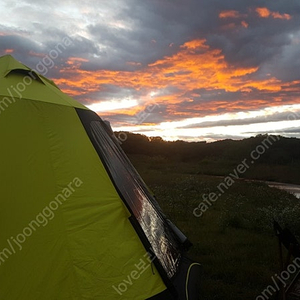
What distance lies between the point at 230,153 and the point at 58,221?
53784 mm

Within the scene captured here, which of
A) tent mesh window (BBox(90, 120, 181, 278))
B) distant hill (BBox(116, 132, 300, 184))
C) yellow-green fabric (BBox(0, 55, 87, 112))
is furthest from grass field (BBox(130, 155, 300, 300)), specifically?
distant hill (BBox(116, 132, 300, 184))

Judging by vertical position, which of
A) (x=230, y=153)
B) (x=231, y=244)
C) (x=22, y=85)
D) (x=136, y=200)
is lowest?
(x=231, y=244)

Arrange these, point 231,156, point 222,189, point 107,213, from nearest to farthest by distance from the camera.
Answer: point 107,213 → point 222,189 → point 231,156

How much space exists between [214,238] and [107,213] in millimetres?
5325

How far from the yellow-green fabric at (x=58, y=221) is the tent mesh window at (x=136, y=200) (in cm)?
29

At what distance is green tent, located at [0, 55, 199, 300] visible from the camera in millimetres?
3768

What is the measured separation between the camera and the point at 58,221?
3961 mm

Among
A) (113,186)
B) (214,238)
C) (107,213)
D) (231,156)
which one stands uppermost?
(231,156)

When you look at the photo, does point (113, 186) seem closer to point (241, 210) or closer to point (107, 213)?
point (107, 213)

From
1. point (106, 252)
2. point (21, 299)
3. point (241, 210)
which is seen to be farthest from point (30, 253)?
point (241, 210)

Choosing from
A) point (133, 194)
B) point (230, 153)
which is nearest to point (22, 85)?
point (133, 194)

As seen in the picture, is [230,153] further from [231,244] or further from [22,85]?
[22,85]

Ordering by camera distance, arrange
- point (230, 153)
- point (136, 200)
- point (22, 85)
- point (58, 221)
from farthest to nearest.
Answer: point (230, 153)
point (136, 200)
point (22, 85)
point (58, 221)

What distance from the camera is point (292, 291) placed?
4602 millimetres
